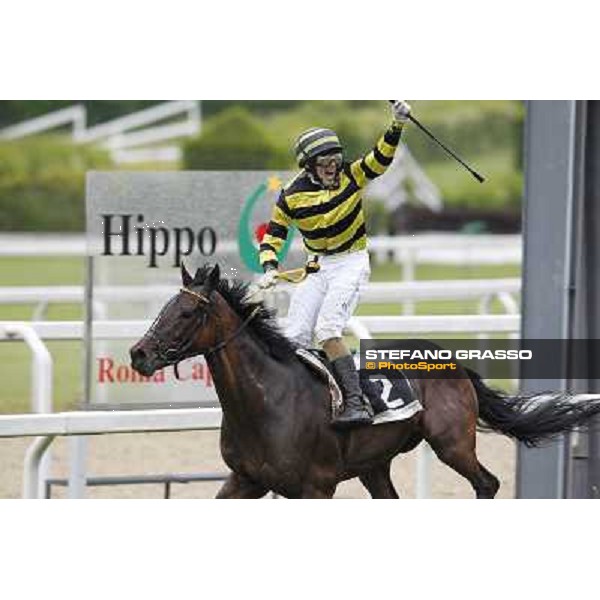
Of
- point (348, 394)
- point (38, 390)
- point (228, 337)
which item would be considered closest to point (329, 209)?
point (228, 337)

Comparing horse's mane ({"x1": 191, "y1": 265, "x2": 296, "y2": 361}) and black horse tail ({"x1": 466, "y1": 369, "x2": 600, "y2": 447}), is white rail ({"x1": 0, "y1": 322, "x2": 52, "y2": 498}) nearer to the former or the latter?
horse's mane ({"x1": 191, "y1": 265, "x2": 296, "y2": 361})

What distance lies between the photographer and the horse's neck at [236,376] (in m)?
5.18

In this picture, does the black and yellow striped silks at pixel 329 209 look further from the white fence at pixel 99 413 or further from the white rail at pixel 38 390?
the white rail at pixel 38 390

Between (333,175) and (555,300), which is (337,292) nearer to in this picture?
(333,175)

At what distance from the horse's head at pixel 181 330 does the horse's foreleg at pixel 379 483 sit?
86 cm

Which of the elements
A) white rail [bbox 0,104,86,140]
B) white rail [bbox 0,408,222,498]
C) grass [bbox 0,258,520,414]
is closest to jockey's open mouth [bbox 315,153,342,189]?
white rail [bbox 0,408,222,498]

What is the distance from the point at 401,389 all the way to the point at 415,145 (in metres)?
21.8

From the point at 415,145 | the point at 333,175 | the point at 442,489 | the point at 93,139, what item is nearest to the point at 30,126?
the point at 93,139

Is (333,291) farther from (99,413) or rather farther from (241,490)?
(99,413)

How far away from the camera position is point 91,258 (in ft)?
20.9

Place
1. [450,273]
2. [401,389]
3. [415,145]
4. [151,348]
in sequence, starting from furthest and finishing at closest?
[415,145] < [450,273] < [401,389] < [151,348]

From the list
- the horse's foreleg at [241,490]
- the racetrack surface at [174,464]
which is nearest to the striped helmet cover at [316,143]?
the horse's foreleg at [241,490]

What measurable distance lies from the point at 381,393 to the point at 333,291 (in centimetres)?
43

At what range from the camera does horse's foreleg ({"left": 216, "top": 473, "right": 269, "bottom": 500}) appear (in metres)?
5.20
